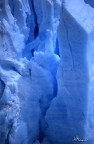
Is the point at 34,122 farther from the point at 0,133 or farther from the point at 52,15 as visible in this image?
the point at 52,15

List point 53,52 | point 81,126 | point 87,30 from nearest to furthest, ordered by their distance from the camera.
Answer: point 87,30 → point 81,126 → point 53,52

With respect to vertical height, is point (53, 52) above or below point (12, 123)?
above

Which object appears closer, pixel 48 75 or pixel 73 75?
pixel 73 75

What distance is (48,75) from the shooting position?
341 cm

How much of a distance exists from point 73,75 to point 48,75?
1.19 feet

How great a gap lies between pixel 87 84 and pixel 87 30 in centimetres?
64

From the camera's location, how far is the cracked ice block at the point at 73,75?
10.2ft

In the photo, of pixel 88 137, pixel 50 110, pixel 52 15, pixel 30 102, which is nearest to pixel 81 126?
pixel 88 137

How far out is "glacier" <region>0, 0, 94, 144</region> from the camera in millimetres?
3168

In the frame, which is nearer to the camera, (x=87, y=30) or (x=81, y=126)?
(x=87, y=30)

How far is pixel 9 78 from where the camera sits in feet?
11.0

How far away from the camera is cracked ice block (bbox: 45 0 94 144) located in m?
3.12

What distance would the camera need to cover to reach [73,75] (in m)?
3.21

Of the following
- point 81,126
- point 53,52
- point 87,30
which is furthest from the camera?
point 53,52
